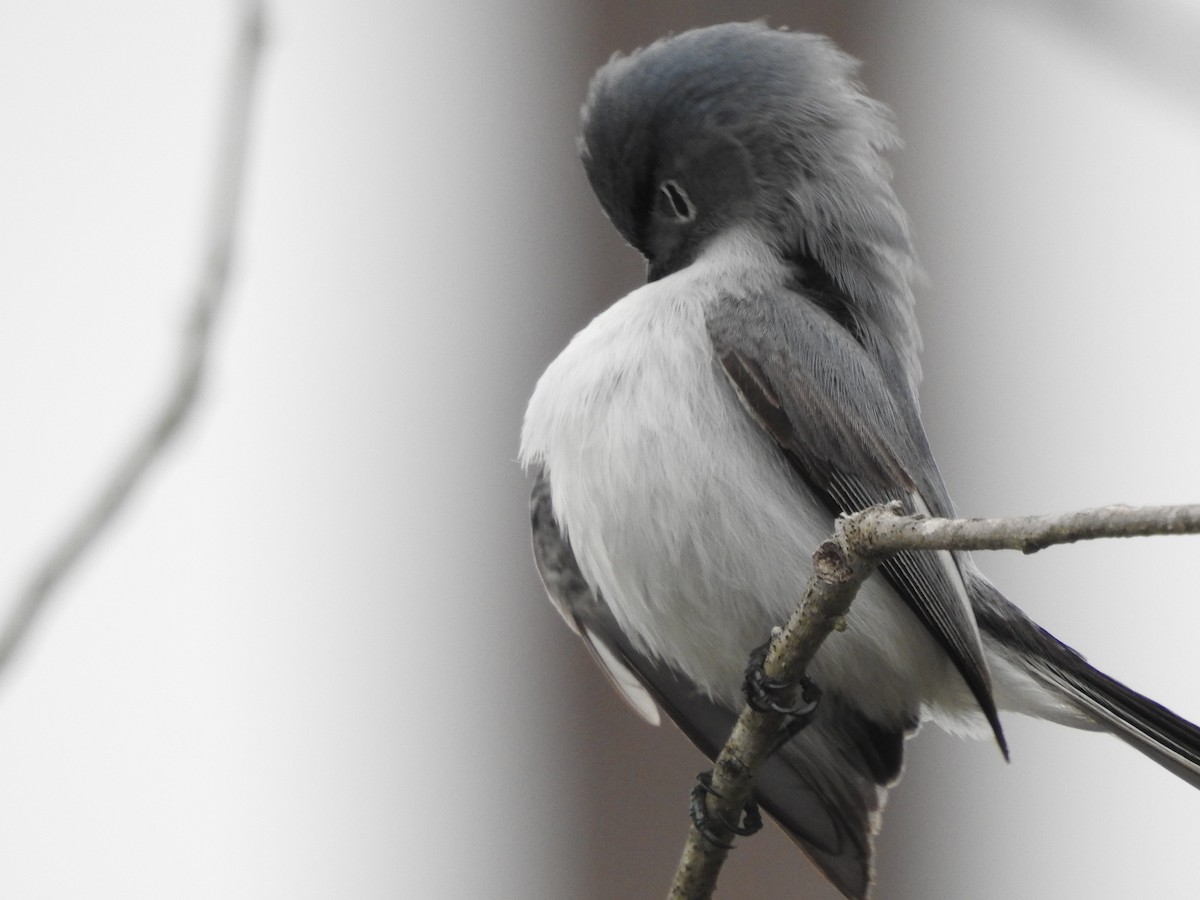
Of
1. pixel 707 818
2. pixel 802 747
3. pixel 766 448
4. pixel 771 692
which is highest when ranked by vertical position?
pixel 766 448

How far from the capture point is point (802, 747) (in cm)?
264

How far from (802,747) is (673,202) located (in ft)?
3.07

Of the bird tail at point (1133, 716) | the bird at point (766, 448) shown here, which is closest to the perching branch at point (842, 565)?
the bird at point (766, 448)

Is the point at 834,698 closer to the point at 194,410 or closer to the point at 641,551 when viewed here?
the point at 641,551

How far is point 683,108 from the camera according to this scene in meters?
2.78

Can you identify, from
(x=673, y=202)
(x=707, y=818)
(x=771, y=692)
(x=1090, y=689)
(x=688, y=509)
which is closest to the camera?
(x=771, y=692)

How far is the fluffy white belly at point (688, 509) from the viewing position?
92.1 inches

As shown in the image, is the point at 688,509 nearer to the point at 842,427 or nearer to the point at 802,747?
→ the point at 842,427

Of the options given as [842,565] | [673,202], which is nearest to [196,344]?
[842,565]

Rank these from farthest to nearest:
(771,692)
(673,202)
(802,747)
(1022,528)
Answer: (673,202) → (802,747) → (771,692) → (1022,528)

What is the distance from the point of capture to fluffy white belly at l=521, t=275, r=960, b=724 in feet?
7.68

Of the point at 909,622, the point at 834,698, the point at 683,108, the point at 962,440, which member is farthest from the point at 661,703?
the point at 962,440

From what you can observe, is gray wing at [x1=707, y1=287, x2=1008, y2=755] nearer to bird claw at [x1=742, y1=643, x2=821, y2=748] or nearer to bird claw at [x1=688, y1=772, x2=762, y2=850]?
bird claw at [x1=742, y1=643, x2=821, y2=748]

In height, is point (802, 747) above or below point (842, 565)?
below
